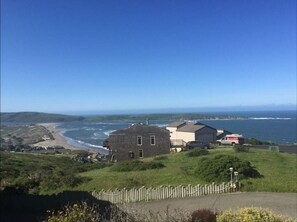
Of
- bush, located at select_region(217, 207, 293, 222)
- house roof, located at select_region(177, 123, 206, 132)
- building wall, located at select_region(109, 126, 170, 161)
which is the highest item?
bush, located at select_region(217, 207, 293, 222)

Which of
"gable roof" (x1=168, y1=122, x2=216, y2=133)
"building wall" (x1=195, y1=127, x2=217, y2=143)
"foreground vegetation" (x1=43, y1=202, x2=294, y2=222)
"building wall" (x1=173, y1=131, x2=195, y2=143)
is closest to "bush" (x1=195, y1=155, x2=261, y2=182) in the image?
"foreground vegetation" (x1=43, y1=202, x2=294, y2=222)

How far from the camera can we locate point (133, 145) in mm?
49750

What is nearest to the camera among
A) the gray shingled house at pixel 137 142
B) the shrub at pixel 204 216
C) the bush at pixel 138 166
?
the shrub at pixel 204 216

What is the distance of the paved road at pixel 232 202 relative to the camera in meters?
16.8

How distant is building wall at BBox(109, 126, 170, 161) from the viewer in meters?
49.6

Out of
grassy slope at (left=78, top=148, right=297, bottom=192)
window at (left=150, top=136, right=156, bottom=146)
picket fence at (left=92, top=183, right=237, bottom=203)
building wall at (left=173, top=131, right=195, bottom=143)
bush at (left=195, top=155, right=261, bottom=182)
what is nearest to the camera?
picket fence at (left=92, top=183, right=237, bottom=203)

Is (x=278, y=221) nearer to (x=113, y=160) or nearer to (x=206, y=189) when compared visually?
(x=206, y=189)

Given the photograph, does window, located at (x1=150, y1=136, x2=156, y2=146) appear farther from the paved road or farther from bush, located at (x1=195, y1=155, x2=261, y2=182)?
the paved road

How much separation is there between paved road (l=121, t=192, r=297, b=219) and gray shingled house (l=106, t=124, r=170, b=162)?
30.4 metres

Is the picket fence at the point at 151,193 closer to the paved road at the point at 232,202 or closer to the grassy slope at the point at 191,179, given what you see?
the paved road at the point at 232,202

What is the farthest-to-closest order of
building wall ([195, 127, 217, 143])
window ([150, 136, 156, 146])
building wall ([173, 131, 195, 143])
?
1. building wall ([195, 127, 217, 143])
2. building wall ([173, 131, 195, 143])
3. window ([150, 136, 156, 146])

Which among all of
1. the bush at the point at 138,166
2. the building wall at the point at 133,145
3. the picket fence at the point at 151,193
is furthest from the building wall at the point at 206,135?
the picket fence at the point at 151,193

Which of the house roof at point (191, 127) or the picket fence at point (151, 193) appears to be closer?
the picket fence at point (151, 193)

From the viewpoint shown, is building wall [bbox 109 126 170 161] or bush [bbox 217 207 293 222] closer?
bush [bbox 217 207 293 222]
